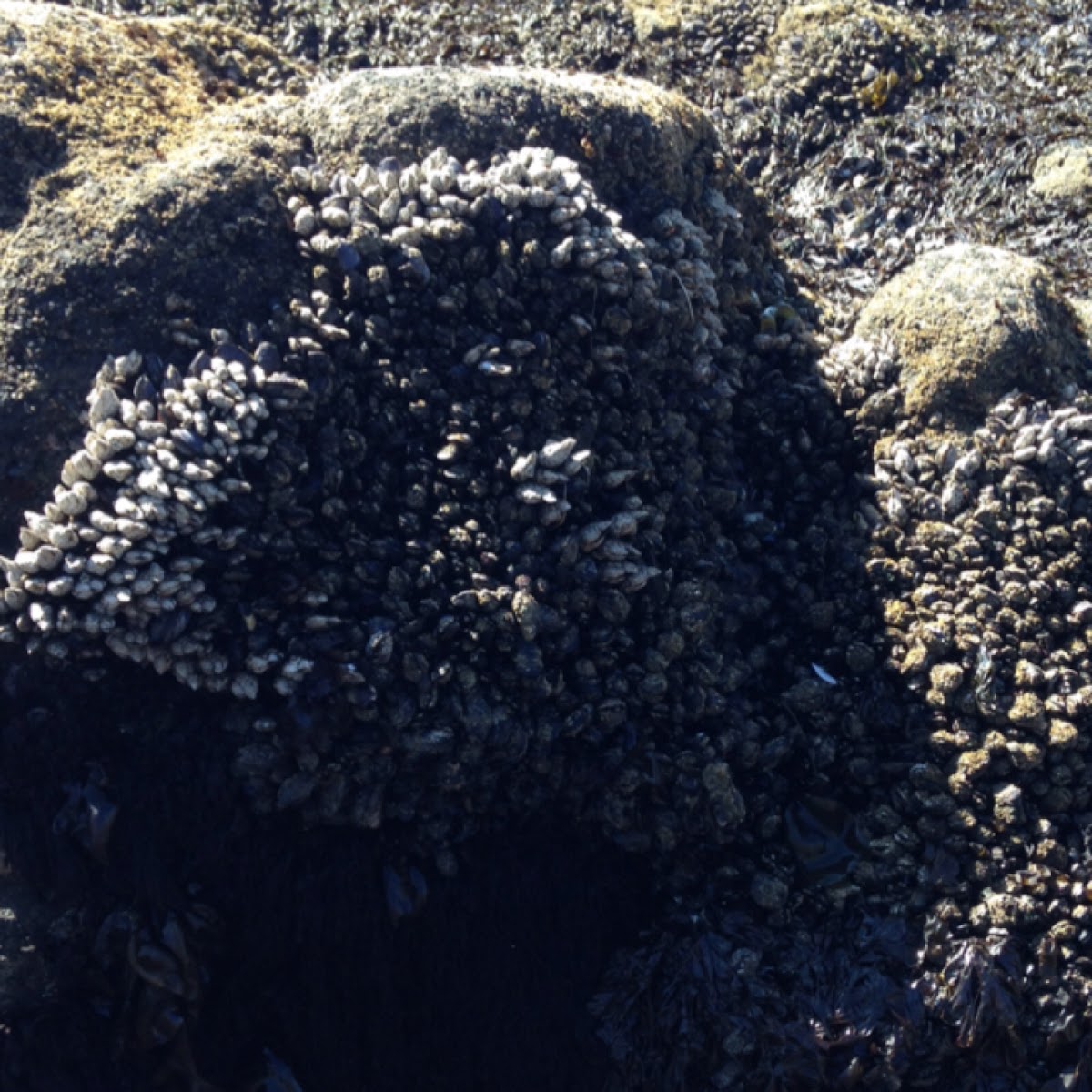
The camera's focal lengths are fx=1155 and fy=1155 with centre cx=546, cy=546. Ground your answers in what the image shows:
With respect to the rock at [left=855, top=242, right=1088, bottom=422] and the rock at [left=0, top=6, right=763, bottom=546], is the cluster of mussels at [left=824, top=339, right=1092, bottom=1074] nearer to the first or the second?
the rock at [left=855, top=242, right=1088, bottom=422]

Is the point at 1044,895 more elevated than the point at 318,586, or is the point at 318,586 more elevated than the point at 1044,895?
the point at 318,586

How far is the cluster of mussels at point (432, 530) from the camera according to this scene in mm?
3215

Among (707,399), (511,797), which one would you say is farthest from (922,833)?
(707,399)

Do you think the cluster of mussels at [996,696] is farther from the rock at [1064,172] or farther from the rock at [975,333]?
the rock at [1064,172]

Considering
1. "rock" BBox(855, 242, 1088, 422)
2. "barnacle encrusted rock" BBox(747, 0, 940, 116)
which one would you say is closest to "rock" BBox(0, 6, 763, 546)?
"rock" BBox(855, 242, 1088, 422)

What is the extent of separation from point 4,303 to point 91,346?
310 millimetres

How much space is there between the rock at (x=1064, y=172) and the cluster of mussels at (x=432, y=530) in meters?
2.00

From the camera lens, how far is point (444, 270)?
3625 millimetres

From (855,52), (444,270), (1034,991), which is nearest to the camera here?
(1034,991)

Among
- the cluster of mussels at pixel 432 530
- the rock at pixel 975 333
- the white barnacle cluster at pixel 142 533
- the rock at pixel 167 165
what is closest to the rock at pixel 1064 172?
the rock at pixel 975 333

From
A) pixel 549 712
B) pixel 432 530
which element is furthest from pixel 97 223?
pixel 549 712

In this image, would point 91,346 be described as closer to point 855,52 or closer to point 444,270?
point 444,270

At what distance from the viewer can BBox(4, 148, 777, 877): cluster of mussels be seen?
3.21 meters

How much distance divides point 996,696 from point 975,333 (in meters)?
1.29
